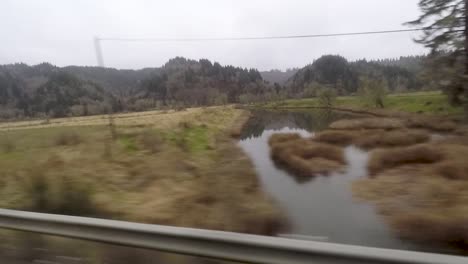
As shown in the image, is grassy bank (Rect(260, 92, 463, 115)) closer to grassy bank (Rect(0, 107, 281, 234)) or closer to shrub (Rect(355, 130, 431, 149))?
shrub (Rect(355, 130, 431, 149))

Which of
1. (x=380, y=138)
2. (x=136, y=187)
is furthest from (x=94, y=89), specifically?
(x=380, y=138)

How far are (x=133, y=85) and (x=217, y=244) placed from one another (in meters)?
21.6

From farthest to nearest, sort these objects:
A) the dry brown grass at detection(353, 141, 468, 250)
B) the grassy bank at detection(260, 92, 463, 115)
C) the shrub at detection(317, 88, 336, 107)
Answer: the shrub at detection(317, 88, 336, 107)
the grassy bank at detection(260, 92, 463, 115)
the dry brown grass at detection(353, 141, 468, 250)

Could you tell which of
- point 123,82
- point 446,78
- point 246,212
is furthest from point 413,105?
point 123,82

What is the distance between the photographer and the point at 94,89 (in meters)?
20.5

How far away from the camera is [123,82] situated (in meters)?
24.6

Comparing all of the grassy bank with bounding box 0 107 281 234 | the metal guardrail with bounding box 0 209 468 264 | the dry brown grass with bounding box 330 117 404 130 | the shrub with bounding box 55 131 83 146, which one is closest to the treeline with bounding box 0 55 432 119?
the shrub with bounding box 55 131 83 146

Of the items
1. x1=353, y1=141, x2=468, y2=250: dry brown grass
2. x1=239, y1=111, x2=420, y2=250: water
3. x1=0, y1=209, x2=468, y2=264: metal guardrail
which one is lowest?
x1=239, y1=111, x2=420, y2=250: water

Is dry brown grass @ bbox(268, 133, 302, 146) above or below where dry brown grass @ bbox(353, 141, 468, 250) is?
below

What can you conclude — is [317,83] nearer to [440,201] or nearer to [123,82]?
[123,82]

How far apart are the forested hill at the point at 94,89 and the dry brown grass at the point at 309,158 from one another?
6.99 meters

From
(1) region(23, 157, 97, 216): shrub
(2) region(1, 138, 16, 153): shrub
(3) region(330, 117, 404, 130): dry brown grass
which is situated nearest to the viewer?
(1) region(23, 157, 97, 216): shrub

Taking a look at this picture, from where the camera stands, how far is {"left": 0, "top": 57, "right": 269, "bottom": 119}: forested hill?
19.3 m

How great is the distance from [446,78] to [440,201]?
8.08 meters
